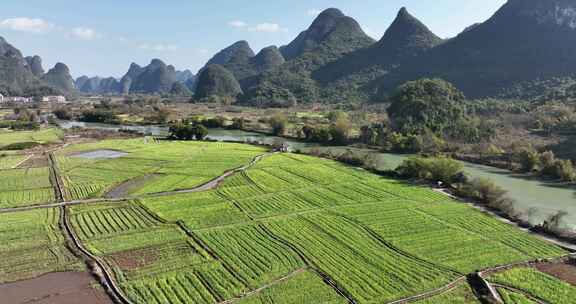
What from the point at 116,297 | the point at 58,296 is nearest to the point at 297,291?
the point at 116,297

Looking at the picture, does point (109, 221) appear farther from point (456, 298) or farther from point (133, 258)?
point (456, 298)

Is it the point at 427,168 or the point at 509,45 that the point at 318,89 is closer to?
the point at 509,45

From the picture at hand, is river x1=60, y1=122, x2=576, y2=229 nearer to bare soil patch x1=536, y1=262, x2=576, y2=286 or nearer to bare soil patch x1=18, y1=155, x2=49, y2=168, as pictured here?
bare soil patch x1=536, y1=262, x2=576, y2=286

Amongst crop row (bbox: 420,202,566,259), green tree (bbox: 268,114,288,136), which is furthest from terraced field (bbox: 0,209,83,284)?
green tree (bbox: 268,114,288,136)

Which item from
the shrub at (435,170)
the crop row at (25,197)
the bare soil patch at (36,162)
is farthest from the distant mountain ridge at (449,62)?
the crop row at (25,197)

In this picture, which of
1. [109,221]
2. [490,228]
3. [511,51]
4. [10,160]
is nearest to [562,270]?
[490,228]

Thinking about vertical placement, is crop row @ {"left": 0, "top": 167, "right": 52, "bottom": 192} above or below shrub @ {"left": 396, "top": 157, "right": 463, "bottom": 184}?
below
